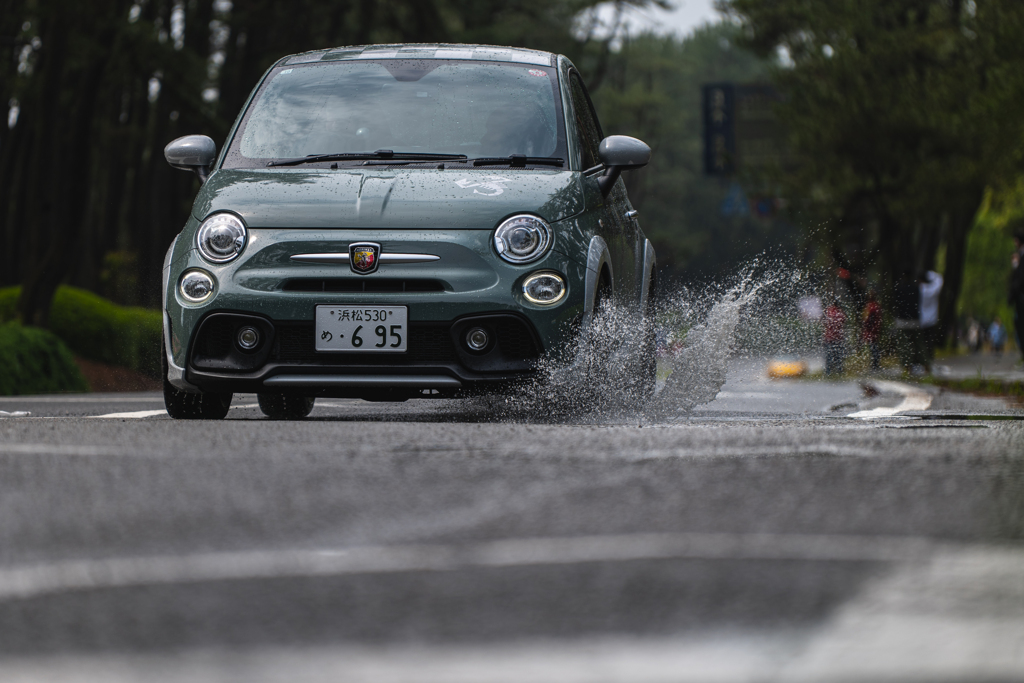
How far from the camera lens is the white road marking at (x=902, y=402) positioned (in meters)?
7.26

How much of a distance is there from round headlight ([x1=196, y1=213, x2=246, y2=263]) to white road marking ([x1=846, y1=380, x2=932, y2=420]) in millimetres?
2855

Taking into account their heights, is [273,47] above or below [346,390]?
above

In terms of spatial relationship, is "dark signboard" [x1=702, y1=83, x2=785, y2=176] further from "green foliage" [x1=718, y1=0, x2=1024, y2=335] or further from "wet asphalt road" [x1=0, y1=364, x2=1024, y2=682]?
"wet asphalt road" [x1=0, y1=364, x2=1024, y2=682]

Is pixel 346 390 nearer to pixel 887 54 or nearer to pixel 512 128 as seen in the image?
pixel 512 128

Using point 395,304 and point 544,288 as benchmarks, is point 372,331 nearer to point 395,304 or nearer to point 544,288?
point 395,304

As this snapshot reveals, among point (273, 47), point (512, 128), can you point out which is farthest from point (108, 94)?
point (512, 128)

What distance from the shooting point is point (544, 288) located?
6.26 meters

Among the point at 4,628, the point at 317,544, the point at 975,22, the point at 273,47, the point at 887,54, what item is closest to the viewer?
the point at 4,628

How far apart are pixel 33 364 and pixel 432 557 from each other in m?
Answer: 13.3

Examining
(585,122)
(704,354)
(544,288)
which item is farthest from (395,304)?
(704,354)

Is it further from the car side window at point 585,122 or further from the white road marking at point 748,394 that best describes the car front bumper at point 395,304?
the white road marking at point 748,394

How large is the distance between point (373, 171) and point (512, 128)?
779 millimetres

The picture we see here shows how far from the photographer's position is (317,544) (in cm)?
301

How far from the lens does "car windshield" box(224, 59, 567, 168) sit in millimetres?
7109
